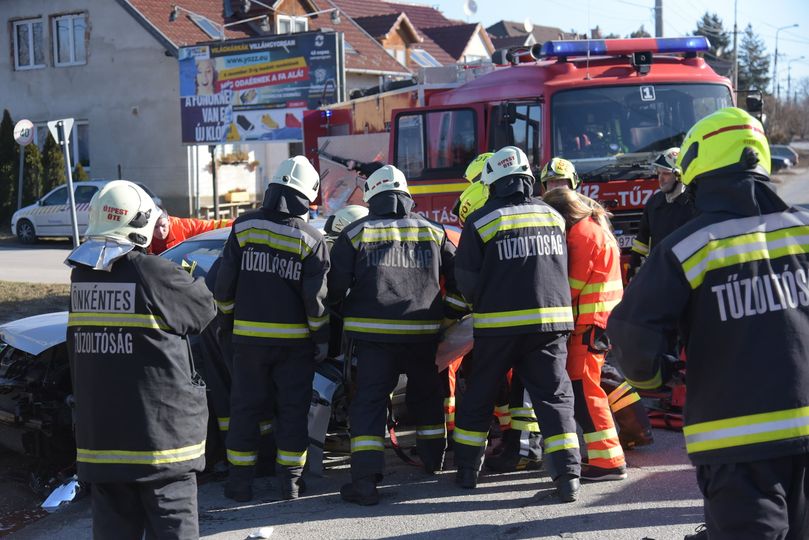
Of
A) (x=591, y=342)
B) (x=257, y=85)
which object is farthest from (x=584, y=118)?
(x=257, y=85)

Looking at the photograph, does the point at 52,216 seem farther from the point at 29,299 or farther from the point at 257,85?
the point at 29,299

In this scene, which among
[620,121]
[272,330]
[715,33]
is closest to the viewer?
[272,330]

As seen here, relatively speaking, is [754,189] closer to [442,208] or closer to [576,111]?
[576,111]

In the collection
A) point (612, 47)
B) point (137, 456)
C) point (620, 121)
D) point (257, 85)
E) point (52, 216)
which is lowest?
point (137, 456)

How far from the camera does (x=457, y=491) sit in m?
5.51

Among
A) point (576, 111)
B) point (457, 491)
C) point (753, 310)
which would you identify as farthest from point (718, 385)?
point (576, 111)

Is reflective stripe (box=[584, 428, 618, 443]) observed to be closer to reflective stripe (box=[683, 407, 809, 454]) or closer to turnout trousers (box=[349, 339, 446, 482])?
turnout trousers (box=[349, 339, 446, 482])

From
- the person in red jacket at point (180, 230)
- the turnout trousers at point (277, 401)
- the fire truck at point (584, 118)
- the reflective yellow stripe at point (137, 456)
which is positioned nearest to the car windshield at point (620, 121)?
the fire truck at point (584, 118)

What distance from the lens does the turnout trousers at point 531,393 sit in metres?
5.20

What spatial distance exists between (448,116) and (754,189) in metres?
6.49

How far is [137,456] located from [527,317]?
2340mm

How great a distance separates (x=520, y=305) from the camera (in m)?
5.22

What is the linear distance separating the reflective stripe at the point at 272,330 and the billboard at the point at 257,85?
58.2 feet

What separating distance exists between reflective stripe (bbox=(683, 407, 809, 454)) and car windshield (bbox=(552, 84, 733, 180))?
5.88 m
